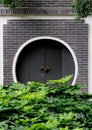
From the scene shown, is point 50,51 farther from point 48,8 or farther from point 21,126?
point 21,126

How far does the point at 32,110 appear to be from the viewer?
118 inches

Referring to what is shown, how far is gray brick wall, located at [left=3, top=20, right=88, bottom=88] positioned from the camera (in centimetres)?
1057

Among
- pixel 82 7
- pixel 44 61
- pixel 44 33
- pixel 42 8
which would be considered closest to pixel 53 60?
pixel 44 61

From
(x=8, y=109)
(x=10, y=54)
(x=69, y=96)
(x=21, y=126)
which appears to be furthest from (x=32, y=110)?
(x=10, y=54)

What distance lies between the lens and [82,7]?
9.74m

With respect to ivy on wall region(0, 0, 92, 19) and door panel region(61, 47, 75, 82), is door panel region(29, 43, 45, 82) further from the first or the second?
ivy on wall region(0, 0, 92, 19)

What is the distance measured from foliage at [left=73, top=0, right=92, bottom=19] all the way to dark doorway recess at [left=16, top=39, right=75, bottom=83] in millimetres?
1327

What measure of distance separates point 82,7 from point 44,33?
50.5 inches

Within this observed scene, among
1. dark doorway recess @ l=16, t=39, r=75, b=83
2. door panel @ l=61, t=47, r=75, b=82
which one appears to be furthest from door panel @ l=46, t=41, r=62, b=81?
door panel @ l=61, t=47, r=75, b=82

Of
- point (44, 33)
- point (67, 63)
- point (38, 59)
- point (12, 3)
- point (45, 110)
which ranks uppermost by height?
point (12, 3)

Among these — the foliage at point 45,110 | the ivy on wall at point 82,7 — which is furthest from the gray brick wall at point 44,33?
the foliage at point 45,110

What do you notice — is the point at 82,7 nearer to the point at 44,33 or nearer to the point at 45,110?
the point at 44,33

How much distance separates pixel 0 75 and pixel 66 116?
26.4ft

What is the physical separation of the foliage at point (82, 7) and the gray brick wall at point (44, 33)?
0.82m
